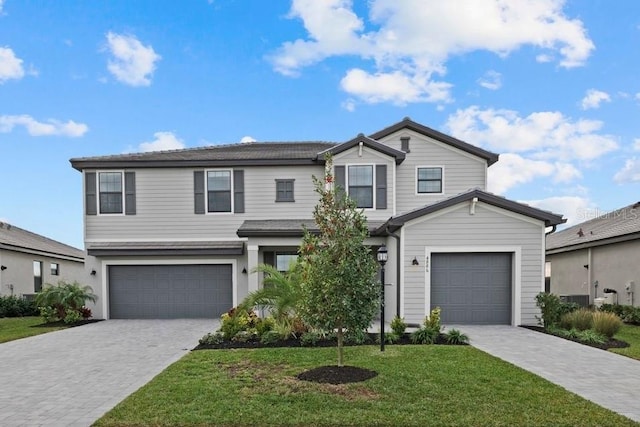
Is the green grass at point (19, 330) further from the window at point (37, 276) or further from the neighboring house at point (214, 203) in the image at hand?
the window at point (37, 276)

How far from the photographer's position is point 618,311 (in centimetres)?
1391

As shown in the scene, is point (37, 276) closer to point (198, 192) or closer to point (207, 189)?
point (198, 192)

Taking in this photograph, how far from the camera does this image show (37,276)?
20.8 m

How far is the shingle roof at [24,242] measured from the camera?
18.4 m

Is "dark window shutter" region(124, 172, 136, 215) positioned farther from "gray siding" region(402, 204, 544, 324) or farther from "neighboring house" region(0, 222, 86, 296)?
"gray siding" region(402, 204, 544, 324)

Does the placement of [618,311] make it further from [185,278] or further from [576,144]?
[185,278]

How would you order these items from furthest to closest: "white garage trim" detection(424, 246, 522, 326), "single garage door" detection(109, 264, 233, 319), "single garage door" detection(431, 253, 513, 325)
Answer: "single garage door" detection(109, 264, 233, 319) < "single garage door" detection(431, 253, 513, 325) < "white garage trim" detection(424, 246, 522, 326)

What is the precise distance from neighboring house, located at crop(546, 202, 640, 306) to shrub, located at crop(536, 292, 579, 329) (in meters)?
4.78

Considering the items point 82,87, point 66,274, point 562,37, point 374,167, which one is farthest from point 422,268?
point 66,274

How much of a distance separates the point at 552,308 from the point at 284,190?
9053mm

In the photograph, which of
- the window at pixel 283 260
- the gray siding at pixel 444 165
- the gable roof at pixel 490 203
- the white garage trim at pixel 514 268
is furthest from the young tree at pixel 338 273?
the gray siding at pixel 444 165

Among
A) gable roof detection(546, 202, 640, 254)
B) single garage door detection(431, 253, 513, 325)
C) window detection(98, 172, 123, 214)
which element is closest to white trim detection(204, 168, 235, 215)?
window detection(98, 172, 123, 214)

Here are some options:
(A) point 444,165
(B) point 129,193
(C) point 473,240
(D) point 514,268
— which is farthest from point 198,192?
(D) point 514,268

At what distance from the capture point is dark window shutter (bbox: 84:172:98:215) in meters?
14.6
